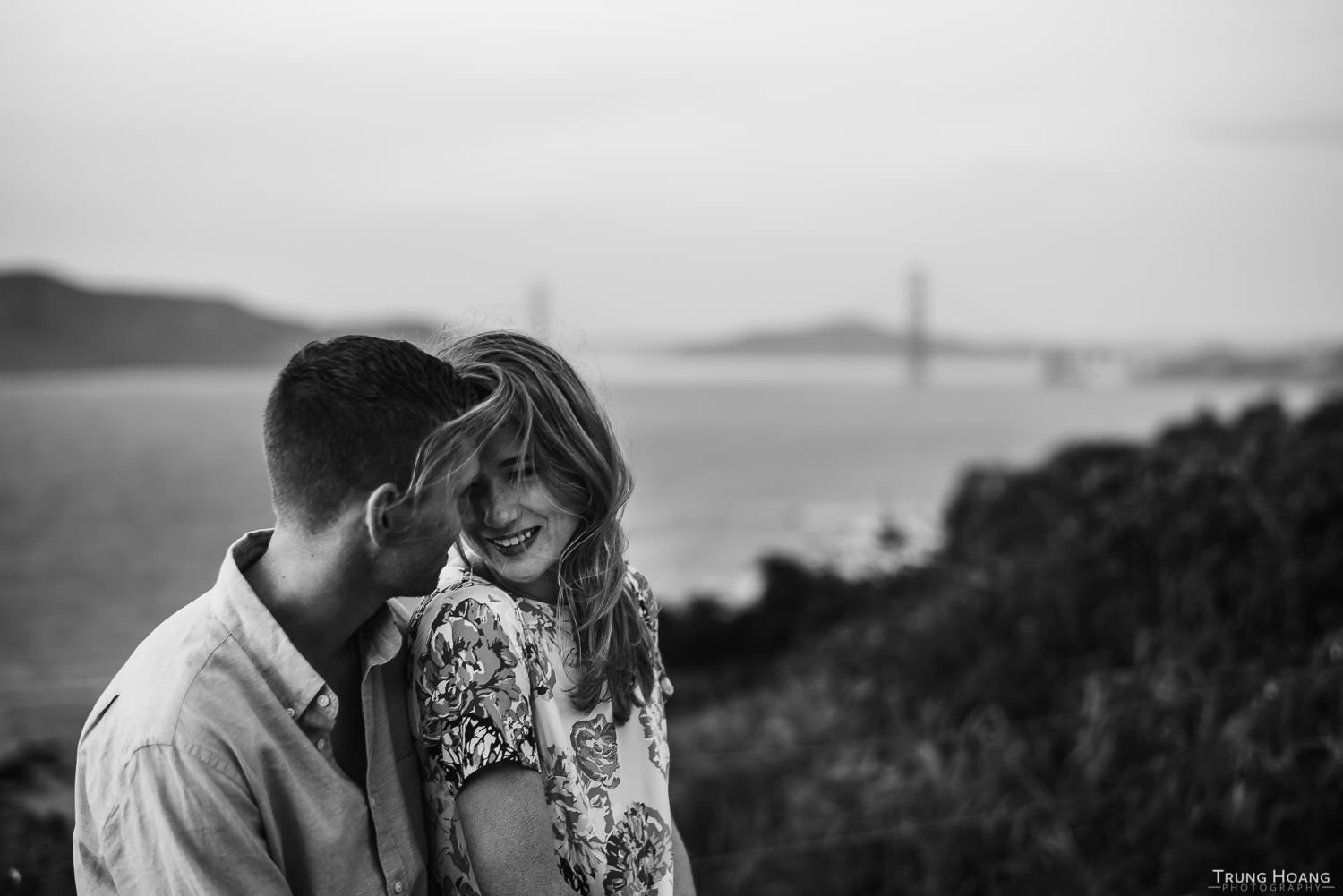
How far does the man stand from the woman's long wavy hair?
16cm

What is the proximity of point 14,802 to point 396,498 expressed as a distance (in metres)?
2.34

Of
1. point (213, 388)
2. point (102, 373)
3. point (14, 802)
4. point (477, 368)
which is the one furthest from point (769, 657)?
point (213, 388)

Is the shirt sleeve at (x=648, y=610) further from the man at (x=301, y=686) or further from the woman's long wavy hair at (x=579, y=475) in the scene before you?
the man at (x=301, y=686)

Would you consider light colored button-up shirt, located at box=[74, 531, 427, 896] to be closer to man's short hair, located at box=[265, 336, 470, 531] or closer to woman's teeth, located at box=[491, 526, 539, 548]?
man's short hair, located at box=[265, 336, 470, 531]

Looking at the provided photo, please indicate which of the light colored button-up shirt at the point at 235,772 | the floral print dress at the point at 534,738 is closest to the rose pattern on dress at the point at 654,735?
the floral print dress at the point at 534,738

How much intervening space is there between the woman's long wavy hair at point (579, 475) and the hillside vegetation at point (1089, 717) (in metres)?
2.93

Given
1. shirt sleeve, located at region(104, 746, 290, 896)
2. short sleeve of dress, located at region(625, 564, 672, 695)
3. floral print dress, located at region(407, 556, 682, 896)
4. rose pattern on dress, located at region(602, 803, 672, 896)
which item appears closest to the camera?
shirt sleeve, located at region(104, 746, 290, 896)

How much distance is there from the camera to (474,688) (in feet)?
5.37

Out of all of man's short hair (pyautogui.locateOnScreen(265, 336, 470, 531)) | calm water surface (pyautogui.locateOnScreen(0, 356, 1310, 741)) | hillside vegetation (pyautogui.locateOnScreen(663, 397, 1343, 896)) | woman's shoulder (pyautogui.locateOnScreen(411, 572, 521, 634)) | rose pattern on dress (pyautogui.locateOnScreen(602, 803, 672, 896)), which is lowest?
calm water surface (pyautogui.locateOnScreen(0, 356, 1310, 741))

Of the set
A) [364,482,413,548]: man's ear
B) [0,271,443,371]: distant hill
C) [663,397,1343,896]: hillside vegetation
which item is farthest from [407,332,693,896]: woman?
[0,271,443,371]: distant hill

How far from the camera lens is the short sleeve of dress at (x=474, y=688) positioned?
161 centimetres

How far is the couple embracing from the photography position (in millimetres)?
1434

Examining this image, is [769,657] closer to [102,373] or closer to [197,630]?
[197,630]

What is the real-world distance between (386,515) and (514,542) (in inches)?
13.5
